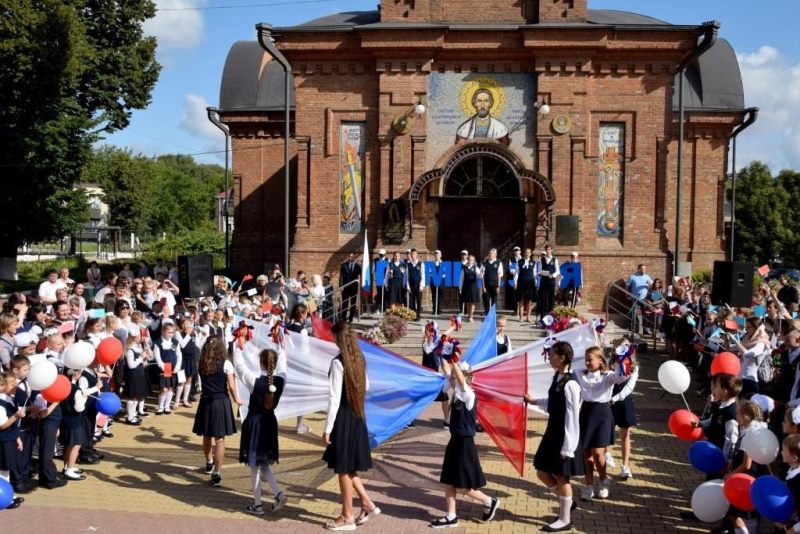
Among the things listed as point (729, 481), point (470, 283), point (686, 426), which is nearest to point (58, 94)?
point (470, 283)

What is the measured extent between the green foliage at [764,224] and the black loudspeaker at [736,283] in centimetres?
4096

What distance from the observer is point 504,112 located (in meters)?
22.2

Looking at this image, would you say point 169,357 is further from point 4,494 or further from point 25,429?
point 4,494

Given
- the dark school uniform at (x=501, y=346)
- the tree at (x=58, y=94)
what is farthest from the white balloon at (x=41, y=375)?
the tree at (x=58, y=94)

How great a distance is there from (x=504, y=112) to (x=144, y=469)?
1528 centimetres

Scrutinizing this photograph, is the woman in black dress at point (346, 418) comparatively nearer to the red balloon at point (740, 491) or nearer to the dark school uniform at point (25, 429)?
the red balloon at point (740, 491)

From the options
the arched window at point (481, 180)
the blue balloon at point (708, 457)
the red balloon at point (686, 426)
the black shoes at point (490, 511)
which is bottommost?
the black shoes at point (490, 511)

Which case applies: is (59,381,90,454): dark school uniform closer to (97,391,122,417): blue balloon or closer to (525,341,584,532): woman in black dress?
(97,391,122,417): blue balloon

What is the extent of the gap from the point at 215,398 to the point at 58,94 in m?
23.9

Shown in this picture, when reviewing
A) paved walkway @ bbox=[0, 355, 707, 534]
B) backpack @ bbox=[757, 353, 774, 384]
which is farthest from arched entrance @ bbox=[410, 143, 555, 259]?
backpack @ bbox=[757, 353, 774, 384]

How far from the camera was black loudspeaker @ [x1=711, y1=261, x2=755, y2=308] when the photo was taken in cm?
1360

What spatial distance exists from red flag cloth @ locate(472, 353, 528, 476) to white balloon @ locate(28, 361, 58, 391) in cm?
472

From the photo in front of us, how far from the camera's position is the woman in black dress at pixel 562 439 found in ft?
25.6

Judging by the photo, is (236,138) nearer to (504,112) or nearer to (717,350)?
(504,112)
